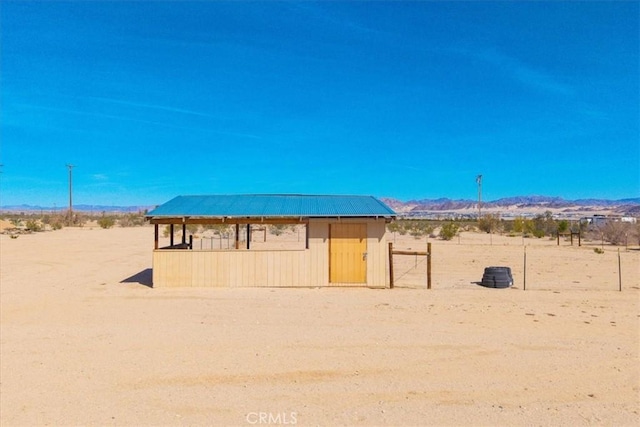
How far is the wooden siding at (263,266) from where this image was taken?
617 inches

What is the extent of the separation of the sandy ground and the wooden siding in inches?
24.8

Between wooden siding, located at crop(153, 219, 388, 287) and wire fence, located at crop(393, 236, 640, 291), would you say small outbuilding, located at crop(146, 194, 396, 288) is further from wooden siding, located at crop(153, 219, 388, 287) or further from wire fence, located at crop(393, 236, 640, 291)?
wire fence, located at crop(393, 236, 640, 291)

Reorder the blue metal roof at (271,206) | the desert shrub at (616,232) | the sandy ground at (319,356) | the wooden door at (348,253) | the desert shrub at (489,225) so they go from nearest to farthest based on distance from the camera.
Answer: the sandy ground at (319,356) < the blue metal roof at (271,206) < the wooden door at (348,253) < the desert shrub at (616,232) < the desert shrub at (489,225)

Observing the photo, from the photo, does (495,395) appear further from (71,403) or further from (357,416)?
(71,403)

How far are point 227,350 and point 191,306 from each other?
4.37 metres

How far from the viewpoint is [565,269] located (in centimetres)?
2102

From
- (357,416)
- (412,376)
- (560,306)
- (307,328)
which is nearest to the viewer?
(357,416)

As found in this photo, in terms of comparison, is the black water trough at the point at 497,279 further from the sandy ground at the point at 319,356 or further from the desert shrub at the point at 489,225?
the desert shrub at the point at 489,225

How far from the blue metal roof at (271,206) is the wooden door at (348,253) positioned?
639 mm

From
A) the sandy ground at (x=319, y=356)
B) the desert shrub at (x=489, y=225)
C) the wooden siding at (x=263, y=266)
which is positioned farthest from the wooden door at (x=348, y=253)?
the desert shrub at (x=489, y=225)

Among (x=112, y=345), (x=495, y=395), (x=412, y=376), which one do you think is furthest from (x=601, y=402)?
(x=112, y=345)

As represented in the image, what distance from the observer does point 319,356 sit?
824 cm

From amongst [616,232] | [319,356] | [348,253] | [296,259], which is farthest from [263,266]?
[616,232]

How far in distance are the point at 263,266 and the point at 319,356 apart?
7.73 meters
